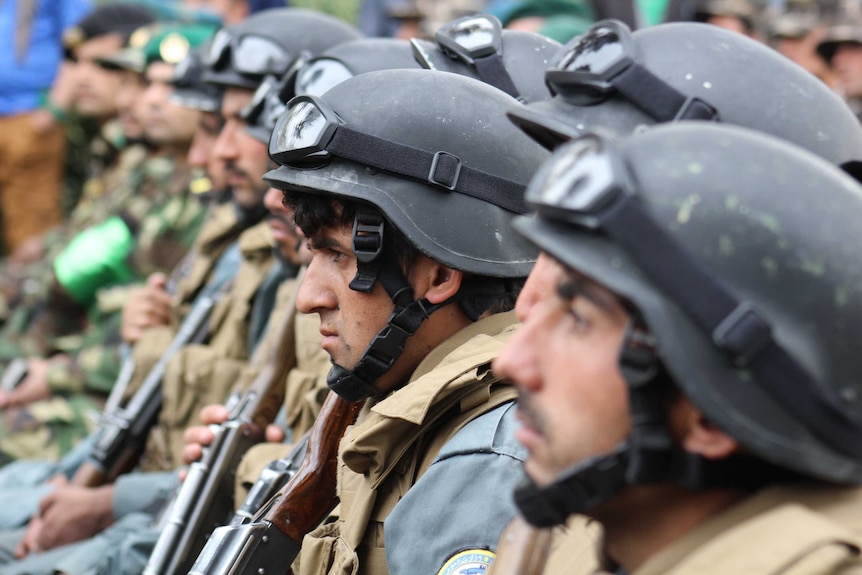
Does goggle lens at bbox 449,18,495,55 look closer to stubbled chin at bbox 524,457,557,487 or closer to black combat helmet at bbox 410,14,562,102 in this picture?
black combat helmet at bbox 410,14,562,102

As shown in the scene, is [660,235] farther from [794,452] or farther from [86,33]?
[86,33]

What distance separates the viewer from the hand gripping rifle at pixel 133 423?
5.46 meters

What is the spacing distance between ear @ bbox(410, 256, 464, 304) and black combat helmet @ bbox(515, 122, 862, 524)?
1241mm

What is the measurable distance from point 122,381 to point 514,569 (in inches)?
172

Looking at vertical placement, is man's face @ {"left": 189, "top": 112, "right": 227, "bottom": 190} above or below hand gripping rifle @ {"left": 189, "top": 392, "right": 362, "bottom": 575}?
below

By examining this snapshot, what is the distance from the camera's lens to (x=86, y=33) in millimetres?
9766

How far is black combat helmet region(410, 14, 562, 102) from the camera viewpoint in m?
3.88

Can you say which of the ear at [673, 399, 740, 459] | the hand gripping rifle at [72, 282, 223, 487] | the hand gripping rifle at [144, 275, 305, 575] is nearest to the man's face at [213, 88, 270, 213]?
the hand gripping rifle at [72, 282, 223, 487]

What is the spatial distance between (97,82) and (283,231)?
17.9ft

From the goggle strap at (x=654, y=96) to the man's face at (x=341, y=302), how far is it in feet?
2.82

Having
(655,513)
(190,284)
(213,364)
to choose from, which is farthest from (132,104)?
(655,513)

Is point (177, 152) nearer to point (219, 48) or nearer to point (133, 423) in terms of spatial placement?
point (219, 48)

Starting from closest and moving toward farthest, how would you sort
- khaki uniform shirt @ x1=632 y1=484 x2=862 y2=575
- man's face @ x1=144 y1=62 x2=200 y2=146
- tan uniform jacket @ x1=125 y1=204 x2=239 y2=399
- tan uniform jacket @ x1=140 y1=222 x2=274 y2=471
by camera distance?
1. khaki uniform shirt @ x1=632 y1=484 x2=862 y2=575
2. tan uniform jacket @ x1=140 y1=222 x2=274 y2=471
3. tan uniform jacket @ x1=125 y1=204 x2=239 y2=399
4. man's face @ x1=144 y1=62 x2=200 y2=146

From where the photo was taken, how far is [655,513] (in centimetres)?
194
